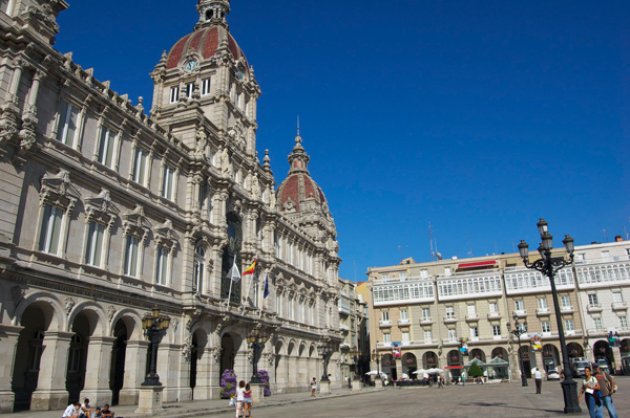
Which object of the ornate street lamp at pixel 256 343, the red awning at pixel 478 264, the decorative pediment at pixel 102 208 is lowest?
the ornate street lamp at pixel 256 343

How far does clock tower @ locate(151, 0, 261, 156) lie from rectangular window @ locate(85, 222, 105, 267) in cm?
1289

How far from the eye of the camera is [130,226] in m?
29.1

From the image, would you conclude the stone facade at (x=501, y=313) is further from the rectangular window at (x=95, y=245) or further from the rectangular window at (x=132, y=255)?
the rectangular window at (x=95, y=245)

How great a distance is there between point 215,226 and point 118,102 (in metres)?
11.7

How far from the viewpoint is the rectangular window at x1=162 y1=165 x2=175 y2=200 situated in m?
33.3

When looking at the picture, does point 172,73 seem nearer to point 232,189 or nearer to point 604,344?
point 232,189

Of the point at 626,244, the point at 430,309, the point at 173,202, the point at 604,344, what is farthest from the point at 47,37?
the point at 626,244

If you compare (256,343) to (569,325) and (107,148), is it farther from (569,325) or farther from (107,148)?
(569,325)

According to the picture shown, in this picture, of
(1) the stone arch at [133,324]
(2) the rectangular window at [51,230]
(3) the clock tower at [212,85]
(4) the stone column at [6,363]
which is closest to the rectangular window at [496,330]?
(3) the clock tower at [212,85]

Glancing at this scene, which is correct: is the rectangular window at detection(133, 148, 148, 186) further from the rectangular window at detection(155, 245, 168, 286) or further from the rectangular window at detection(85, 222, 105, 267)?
the rectangular window at detection(85, 222, 105, 267)

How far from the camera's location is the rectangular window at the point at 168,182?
1312 inches

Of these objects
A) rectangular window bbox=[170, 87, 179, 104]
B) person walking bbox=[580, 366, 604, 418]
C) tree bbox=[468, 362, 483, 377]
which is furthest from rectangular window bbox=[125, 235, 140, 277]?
tree bbox=[468, 362, 483, 377]

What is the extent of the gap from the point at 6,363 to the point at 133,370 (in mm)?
8568

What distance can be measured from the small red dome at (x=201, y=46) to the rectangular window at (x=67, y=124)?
21.2 m
